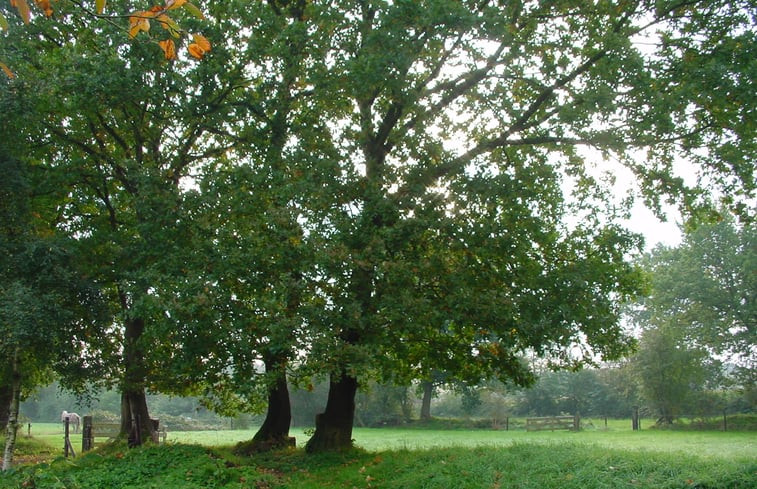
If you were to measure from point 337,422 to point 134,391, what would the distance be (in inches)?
218

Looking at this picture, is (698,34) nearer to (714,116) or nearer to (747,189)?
(714,116)

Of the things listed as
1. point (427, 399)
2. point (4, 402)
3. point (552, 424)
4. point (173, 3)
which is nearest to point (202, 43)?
point (173, 3)

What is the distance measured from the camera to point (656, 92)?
12.3 m

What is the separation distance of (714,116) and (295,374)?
1075 cm

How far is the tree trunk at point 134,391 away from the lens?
592 inches

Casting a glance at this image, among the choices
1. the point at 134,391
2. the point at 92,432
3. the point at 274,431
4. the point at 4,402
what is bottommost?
the point at 92,432

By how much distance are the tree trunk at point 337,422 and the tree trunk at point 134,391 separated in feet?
14.9

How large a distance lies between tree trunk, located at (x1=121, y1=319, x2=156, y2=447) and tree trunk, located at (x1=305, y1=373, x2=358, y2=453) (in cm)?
455

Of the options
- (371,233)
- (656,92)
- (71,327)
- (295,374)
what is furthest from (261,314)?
(656,92)

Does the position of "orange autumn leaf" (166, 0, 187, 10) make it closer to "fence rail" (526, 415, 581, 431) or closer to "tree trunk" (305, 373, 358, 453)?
"tree trunk" (305, 373, 358, 453)

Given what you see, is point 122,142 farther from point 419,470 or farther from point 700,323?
point 700,323

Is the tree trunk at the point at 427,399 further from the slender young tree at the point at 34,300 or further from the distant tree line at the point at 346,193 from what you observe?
the slender young tree at the point at 34,300

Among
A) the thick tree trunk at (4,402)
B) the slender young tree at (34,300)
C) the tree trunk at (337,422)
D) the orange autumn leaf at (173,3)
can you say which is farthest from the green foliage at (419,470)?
the thick tree trunk at (4,402)

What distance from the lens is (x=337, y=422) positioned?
1555 cm
